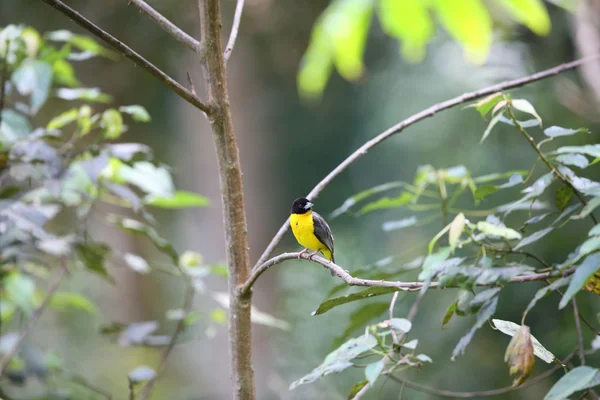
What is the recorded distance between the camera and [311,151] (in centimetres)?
392

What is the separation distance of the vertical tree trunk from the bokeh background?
88cm

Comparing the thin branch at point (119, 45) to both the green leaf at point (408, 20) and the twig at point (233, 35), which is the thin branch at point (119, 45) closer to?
the twig at point (233, 35)

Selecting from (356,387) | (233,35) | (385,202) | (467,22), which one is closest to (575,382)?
(356,387)

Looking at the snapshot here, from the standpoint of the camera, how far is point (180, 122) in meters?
4.64

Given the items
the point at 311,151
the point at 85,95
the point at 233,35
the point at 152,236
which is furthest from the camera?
the point at 311,151

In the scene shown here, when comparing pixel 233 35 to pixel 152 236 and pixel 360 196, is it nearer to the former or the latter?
Answer: pixel 360 196

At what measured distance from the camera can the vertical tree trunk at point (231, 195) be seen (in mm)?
1007

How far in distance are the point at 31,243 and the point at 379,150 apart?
7.23 feet

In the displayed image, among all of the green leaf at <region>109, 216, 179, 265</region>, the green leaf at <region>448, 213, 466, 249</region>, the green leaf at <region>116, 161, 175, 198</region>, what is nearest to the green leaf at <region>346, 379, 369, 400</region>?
the green leaf at <region>448, 213, 466, 249</region>

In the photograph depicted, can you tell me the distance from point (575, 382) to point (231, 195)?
61 cm

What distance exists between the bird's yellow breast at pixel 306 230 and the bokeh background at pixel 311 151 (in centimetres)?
31

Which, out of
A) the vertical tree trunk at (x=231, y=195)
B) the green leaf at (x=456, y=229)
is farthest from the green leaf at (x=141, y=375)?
the green leaf at (x=456, y=229)

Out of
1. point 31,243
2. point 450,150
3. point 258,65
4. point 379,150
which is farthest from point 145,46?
point 31,243

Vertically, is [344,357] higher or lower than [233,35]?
lower
